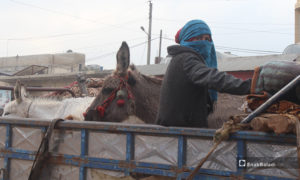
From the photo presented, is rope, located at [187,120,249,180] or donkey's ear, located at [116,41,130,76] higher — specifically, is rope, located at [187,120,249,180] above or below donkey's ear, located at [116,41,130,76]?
below

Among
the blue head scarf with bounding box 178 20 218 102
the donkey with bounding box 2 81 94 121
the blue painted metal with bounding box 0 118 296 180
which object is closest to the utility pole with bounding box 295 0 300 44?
the donkey with bounding box 2 81 94 121

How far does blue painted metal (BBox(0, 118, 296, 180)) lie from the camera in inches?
74.7

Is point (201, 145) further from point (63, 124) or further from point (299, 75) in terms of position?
point (63, 124)

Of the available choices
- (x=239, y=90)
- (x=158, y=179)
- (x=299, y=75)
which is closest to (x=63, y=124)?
(x=158, y=179)

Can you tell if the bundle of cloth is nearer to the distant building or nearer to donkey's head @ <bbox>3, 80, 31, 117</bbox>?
donkey's head @ <bbox>3, 80, 31, 117</bbox>

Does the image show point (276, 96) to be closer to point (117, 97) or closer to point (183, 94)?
point (183, 94)

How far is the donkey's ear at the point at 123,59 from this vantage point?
3.75m

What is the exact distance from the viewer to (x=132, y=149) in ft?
7.67

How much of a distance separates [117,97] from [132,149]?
4.83ft

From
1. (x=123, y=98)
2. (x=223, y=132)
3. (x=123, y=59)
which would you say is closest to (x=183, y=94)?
(x=223, y=132)

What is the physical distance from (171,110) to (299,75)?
106 cm

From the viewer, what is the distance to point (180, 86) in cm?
258

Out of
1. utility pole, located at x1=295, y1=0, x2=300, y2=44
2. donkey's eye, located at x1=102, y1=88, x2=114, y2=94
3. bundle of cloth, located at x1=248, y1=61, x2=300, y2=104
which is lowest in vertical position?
donkey's eye, located at x1=102, y1=88, x2=114, y2=94

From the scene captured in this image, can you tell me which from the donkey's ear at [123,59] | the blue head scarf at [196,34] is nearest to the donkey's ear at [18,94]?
the donkey's ear at [123,59]
